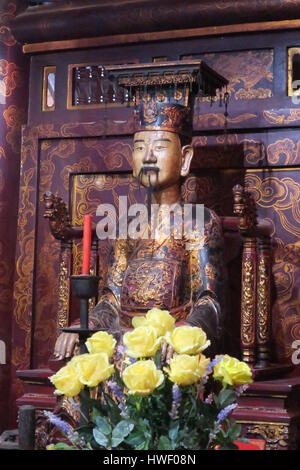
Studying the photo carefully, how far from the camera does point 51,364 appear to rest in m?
3.71

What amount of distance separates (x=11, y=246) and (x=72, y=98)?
804 mm

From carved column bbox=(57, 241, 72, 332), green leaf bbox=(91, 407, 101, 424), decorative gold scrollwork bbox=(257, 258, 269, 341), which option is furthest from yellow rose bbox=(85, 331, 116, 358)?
carved column bbox=(57, 241, 72, 332)

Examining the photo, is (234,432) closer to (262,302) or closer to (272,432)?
(272,432)

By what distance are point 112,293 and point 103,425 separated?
186cm

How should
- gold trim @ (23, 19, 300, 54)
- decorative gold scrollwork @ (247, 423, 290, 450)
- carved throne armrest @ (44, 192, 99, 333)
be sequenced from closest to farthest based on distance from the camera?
decorative gold scrollwork @ (247, 423, 290, 450), carved throne armrest @ (44, 192, 99, 333), gold trim @ (23, 19, 300, 54)

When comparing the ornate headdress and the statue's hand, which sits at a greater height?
the ornate headdress

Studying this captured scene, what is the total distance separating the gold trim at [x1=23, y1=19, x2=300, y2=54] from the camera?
420cm

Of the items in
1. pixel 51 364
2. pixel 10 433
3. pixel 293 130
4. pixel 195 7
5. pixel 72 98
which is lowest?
pixel 10 433

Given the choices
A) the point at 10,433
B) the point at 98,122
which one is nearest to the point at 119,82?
the point at 98,122

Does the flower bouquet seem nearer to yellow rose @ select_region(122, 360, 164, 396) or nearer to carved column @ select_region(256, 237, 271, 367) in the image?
yellow rose @ select_region(122, 360, 164, 396)

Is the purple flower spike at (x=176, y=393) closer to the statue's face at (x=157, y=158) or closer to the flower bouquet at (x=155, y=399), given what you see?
the flower bouquet at (x=155, y=399)

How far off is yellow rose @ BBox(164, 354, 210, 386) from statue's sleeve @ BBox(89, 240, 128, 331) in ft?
5.55
